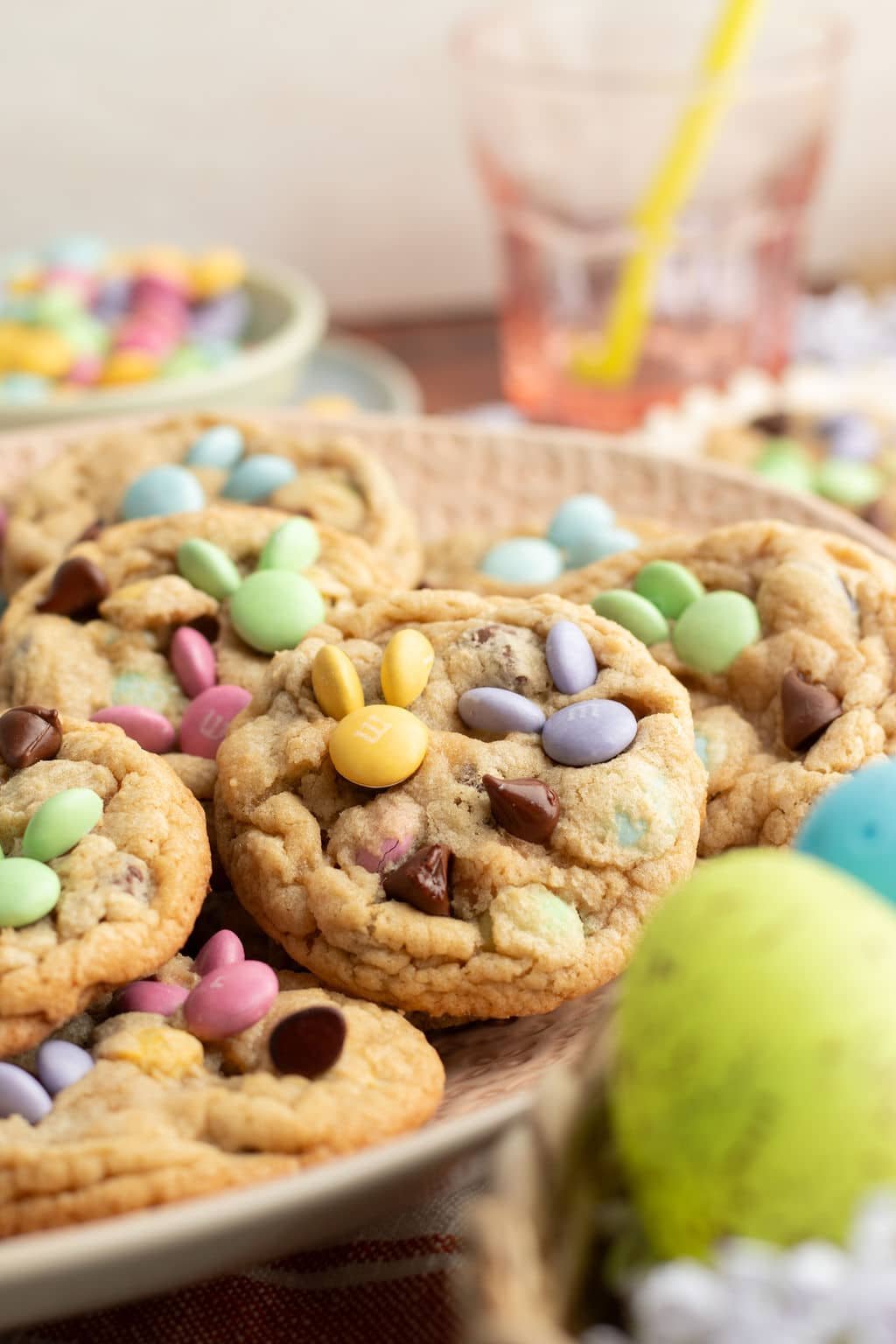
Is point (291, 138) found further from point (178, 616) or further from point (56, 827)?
point (56, 827)

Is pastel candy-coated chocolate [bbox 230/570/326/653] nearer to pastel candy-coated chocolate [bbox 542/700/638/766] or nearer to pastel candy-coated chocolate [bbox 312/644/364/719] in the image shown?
pastel candy-coated chocolate [bbox 312/644/364/719]

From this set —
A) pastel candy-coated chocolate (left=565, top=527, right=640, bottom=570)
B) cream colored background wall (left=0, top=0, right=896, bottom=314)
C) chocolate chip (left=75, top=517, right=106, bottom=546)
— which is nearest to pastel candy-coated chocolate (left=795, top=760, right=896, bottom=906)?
pastel candy-coated chocolate (left=565, top=527, right=640, bottom=570)

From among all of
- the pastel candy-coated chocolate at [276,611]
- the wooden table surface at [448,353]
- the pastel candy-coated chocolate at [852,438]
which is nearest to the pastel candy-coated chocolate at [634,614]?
the pastel candy-coated chocolate at [276,611]

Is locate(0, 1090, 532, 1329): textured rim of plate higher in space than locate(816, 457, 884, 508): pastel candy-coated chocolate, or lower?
higher

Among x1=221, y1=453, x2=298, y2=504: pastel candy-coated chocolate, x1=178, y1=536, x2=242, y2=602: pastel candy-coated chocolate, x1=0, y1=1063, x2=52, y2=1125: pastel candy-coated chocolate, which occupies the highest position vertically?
x1=178, y1=536, x2=242, y2=602: pastel candy-coated chocolate

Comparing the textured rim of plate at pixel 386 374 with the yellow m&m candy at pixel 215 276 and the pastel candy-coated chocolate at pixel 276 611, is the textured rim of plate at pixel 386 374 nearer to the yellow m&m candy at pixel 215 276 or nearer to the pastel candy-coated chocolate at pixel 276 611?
the yellow m&m candy at pixel 215 276

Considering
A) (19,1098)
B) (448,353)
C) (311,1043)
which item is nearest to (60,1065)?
(19,1098)
